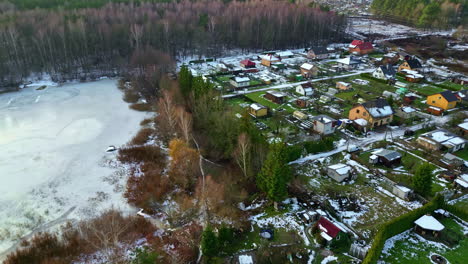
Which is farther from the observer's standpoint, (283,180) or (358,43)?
(358,43)

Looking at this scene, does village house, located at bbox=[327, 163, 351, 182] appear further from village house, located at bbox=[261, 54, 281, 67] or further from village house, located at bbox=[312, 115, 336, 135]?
village house, located at bbox=[261, 54, 281, 67]

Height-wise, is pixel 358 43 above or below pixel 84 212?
above

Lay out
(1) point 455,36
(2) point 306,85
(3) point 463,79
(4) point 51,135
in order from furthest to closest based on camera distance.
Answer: (1) point 455,36
(3) point 463,79
(2) point 306,85
(4) point 51,135

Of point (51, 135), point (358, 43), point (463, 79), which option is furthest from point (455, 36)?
point (51, 135)

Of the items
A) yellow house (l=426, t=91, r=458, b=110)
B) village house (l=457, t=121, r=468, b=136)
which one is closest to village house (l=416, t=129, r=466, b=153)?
village house (l=457, t=121, r=468, b=136)

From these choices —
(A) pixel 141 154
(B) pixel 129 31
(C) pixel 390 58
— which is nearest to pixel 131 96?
(A) pixel 141 154

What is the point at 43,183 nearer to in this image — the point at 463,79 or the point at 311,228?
the point at 311,228

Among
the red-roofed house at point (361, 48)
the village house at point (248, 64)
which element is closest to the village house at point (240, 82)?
the village house at point (248, 64)
